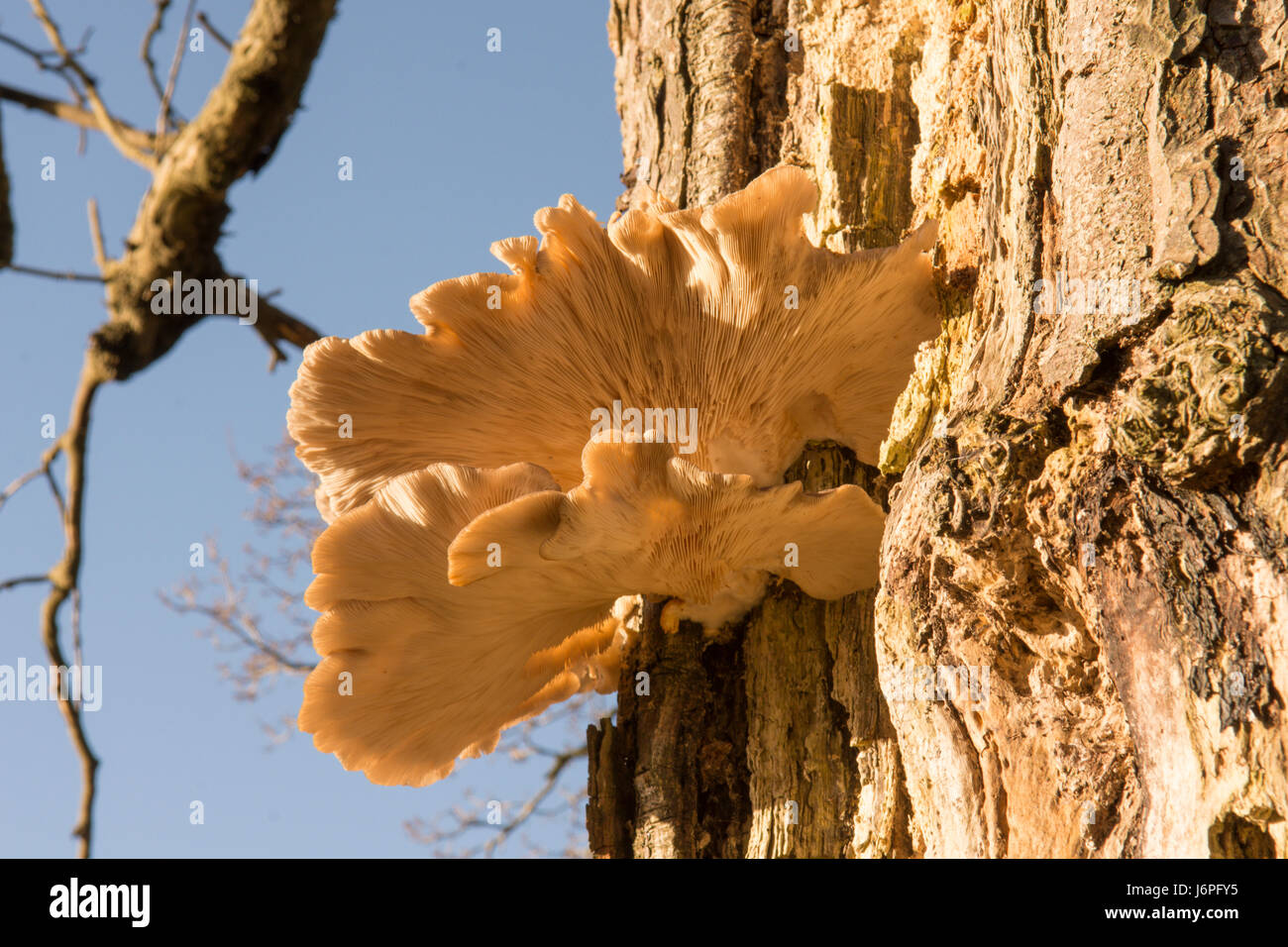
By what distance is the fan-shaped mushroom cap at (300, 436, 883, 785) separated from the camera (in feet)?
8.66

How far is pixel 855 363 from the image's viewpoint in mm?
3186

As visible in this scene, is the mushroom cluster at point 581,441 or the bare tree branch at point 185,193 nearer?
the mushroom cluster at point 581,441

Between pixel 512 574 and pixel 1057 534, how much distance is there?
1352 millimetres

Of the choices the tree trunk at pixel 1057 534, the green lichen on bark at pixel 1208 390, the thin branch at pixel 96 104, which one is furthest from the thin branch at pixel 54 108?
the green lichen on bark at pixel 1208 390

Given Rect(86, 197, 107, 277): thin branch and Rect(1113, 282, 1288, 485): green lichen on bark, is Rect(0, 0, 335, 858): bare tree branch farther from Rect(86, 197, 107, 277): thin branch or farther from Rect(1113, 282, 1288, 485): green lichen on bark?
Rect(1113, 282, 1288, 485): green lichen on bark

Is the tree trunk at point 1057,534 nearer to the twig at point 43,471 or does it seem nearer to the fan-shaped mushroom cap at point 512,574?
the fan-shaped mushroom cap at point 512,574

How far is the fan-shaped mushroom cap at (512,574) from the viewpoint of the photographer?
104 inches

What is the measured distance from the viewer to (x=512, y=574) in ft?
9.26

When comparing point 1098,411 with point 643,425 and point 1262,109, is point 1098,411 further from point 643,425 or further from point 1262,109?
point 643,425

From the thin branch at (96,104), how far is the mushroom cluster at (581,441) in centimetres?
243

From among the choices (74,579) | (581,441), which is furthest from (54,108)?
(581,441)

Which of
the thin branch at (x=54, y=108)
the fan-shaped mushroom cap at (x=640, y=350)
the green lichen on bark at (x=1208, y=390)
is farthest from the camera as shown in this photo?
the thin branch at (x=54, y=108)

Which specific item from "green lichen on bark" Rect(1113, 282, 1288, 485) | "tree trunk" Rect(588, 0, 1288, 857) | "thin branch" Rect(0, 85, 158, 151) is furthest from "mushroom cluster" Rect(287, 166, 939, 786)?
"thin branch" Rect(0, 85, 158, 151)

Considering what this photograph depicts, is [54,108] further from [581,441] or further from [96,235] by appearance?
[581,441]
